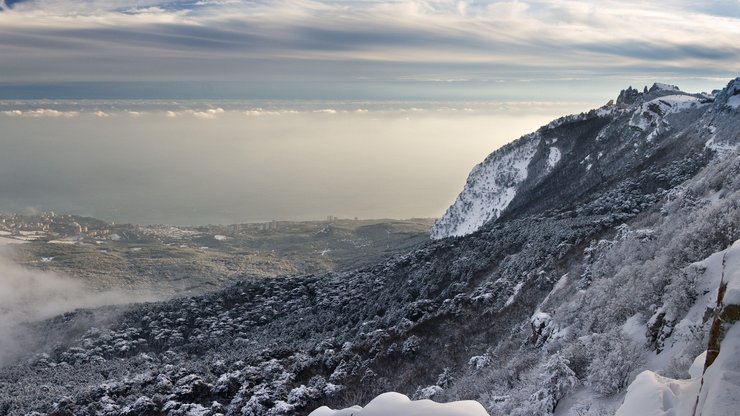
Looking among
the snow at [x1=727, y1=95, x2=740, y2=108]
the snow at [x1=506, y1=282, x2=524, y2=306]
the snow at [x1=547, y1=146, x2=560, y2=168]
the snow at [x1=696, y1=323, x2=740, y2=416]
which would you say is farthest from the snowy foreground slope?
the snow at [x1=547, y1=146, x2=560, y2=168]

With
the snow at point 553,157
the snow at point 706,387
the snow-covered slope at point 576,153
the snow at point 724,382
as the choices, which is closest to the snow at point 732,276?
the snow at point 706,387

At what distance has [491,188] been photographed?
351 ft

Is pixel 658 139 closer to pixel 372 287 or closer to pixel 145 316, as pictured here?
pixel 372 287

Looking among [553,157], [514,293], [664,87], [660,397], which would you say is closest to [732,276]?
[660,397]

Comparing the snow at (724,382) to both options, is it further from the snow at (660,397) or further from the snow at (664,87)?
the snow at (664,87)

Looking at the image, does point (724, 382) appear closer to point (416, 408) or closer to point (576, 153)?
point (416, 408)

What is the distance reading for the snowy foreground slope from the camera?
13.8 metres

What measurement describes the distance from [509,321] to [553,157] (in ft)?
243

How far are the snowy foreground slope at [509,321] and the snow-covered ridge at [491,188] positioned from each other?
26.4 ft

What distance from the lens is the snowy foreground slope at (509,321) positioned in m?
13.8

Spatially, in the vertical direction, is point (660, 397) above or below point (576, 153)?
above

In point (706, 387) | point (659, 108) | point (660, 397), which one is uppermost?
point (659, 108)

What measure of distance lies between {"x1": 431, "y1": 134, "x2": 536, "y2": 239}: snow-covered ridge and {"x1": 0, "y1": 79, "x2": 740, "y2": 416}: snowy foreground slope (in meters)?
8.06

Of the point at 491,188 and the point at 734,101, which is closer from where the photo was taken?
the point at 734,101
